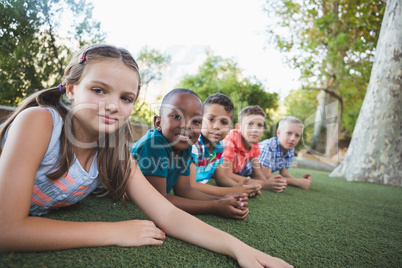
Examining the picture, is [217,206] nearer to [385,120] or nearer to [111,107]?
[111,107]

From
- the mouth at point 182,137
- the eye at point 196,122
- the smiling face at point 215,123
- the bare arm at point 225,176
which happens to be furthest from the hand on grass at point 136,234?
the bare arm at point 225,176

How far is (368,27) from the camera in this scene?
33.7ft

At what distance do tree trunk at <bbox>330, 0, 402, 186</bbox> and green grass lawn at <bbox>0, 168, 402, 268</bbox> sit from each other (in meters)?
3.45

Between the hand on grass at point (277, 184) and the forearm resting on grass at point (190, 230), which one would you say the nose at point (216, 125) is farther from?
the forearm resting on grass at point (190, 230)

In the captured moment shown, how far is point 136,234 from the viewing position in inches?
53.3

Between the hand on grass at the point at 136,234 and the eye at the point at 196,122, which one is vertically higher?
the eye at the point at 196,122

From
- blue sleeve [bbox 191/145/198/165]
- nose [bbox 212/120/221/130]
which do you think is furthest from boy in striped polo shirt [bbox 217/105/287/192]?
blue sleeve [bbox 191/145/198/165]

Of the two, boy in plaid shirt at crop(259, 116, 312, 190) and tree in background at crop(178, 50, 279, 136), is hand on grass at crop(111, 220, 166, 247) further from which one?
tree in background at crop(178, 50, 279, 136)

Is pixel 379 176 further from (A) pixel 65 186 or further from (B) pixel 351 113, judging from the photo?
(B) pixel 351 113

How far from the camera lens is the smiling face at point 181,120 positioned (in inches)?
94.3

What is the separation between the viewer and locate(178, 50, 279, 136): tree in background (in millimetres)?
10320

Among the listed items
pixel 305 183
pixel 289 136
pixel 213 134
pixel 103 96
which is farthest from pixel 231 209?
pixel 289 136

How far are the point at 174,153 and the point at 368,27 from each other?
1113 cm

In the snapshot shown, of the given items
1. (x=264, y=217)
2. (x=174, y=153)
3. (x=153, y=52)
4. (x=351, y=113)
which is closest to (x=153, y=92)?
(x=153, y=52)
